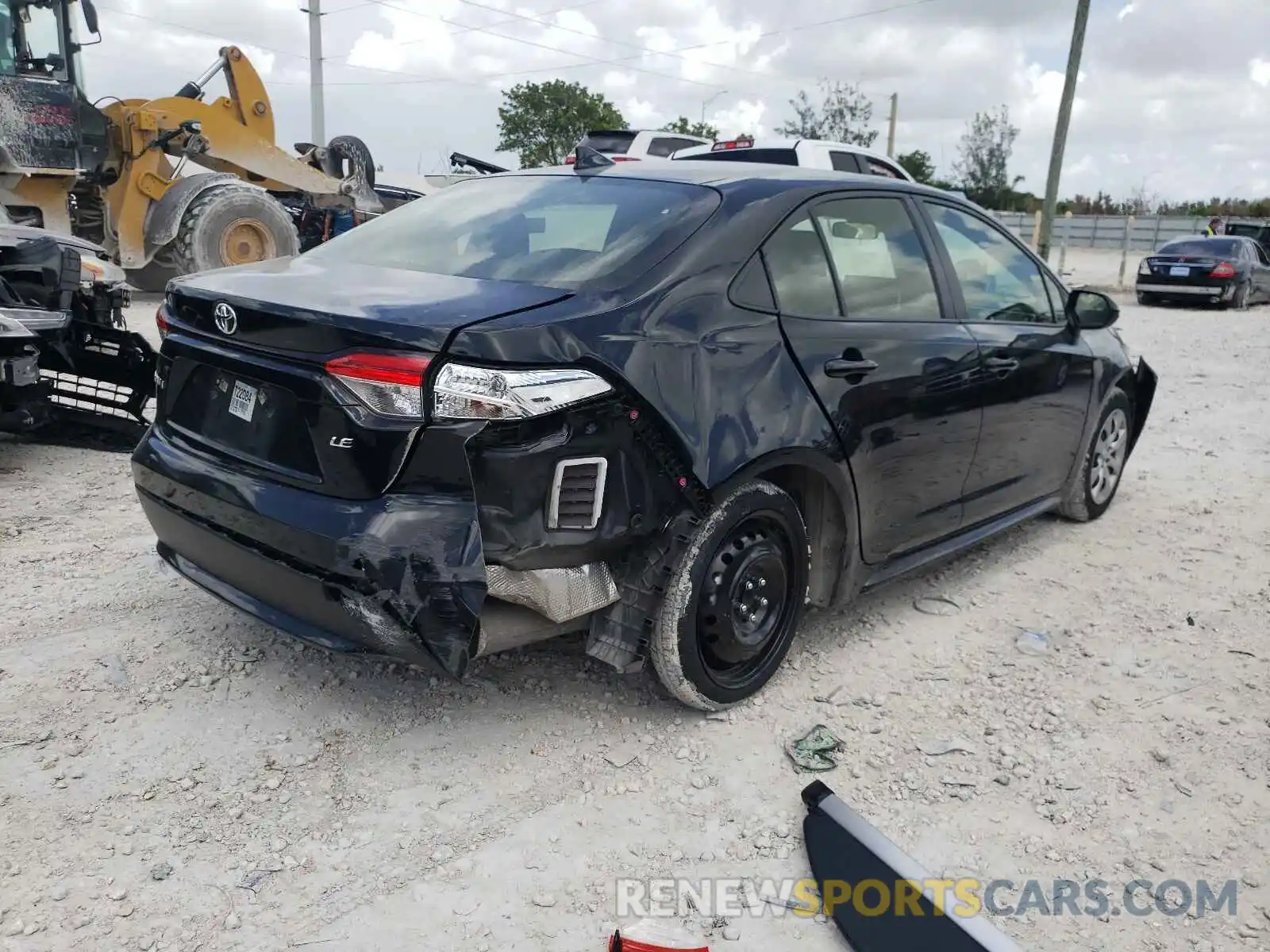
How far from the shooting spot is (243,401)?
2854mm

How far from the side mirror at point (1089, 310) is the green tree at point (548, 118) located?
42009 mm

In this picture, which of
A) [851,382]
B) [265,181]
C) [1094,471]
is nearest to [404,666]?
[851,382]

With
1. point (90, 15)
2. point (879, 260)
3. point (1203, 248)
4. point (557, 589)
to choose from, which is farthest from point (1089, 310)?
point (1203, 248)

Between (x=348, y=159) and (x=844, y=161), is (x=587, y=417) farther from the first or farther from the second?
(x=348, y=159)

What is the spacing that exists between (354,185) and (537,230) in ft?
39.8

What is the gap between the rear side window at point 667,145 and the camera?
14398 mm

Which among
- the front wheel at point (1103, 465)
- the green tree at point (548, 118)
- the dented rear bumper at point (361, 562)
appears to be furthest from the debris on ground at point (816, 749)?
the green tree at point (548, 118)

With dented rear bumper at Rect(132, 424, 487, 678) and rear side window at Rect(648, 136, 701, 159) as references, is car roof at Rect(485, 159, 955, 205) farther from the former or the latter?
rear side window at Rect(648, 136, 701, 159)

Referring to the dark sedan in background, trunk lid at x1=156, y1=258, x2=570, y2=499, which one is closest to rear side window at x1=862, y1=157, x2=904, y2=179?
the dark sedan in background

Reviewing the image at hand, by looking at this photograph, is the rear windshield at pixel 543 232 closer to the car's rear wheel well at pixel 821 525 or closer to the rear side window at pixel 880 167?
the car's rear wheel well at pixel 821 525

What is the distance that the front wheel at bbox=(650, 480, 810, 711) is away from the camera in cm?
293

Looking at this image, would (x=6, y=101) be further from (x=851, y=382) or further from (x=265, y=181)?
(x=851, y=382)

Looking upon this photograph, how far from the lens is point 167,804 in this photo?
2.63 meters

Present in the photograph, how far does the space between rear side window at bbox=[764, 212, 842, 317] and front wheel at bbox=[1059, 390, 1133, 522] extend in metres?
2.25
